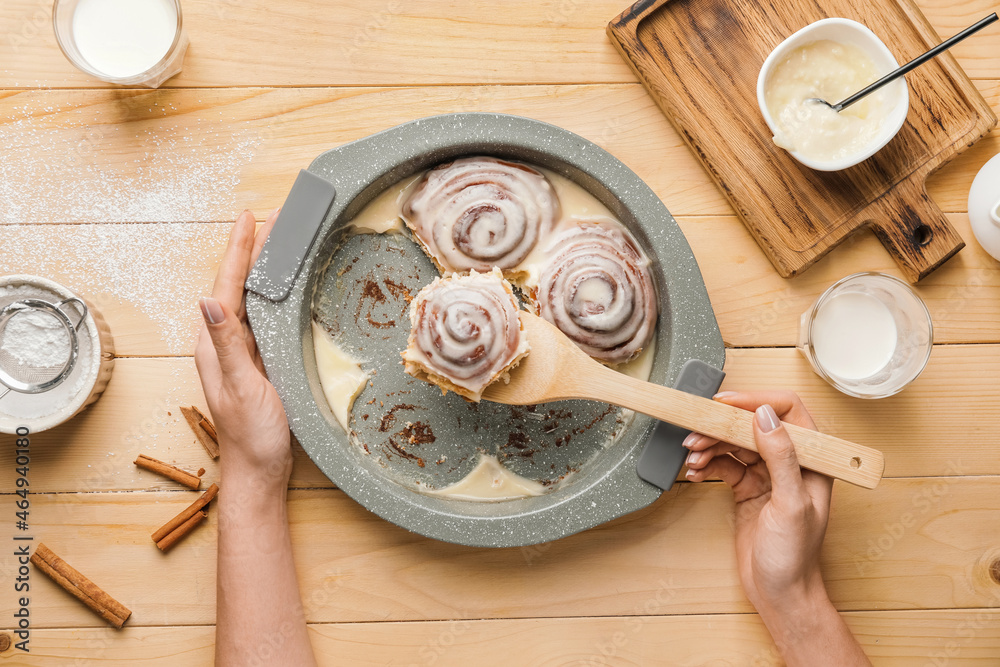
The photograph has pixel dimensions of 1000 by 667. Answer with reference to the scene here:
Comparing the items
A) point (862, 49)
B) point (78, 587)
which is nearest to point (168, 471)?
point (78, 587)

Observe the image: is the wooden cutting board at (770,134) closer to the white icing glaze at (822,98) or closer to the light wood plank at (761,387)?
the white icing glaze at (822,98)

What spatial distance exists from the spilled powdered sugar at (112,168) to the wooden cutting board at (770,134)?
3.31 feet

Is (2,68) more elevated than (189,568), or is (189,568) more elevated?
(2,68)

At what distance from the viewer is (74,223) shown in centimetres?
156

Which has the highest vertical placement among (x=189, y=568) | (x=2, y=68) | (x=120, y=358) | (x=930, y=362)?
(x=2, y=68)

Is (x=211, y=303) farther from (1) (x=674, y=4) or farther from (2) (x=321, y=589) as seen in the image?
(1) (x=674, y=4)

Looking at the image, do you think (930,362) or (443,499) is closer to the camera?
(443,499)

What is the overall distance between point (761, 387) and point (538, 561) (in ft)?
2.29

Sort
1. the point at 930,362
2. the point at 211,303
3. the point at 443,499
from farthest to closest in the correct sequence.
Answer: the point at 930,362
the point at 443,499
the point at 211,303

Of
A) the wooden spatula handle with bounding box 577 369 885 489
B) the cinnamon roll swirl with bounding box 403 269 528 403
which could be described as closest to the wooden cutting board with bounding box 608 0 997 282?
the wooden spatula handle with bounding box 577 369 885 489

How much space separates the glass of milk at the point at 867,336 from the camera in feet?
5.01

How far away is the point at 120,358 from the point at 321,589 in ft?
2.44

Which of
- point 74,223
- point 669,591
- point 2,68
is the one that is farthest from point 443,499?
point 2,68

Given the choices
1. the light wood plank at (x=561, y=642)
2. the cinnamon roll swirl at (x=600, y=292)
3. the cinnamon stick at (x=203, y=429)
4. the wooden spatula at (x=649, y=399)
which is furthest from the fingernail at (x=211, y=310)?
the light wood plank at (x=561, y=642)
